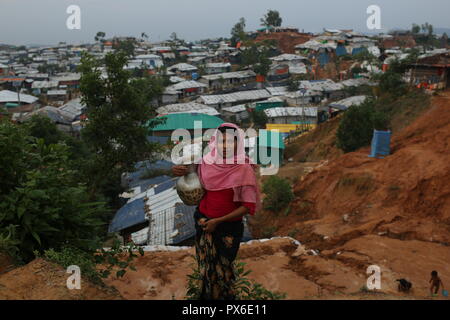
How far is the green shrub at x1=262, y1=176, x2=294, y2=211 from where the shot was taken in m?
11.7

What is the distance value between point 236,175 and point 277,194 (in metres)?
9.11

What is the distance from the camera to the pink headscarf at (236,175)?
2818 millimetres

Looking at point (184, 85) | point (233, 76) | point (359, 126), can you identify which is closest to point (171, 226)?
point (359, 126)

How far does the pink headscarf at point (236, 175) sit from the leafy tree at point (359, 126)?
13.4 meters

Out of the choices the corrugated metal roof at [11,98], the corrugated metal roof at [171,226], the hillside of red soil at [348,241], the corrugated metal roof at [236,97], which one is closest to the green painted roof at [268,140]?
the hillside of red soil at [348,241]

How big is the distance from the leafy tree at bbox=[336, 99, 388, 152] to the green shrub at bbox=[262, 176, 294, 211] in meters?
5.03

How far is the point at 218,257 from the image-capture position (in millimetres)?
3062

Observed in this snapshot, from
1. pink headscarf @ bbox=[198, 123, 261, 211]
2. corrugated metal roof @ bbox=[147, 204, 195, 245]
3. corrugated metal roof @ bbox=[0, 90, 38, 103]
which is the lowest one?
corrugated metal roof @ bbox=[147, 204, 195, 245]

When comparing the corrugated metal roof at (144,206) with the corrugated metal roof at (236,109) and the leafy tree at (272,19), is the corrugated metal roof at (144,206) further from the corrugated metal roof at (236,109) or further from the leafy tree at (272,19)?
the leafy tree at (272,19)

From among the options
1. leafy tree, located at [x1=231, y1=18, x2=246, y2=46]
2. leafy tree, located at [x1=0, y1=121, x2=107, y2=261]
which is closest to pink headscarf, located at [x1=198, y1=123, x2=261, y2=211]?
leafy tree, located at [x1=0, y1=121, x2=107, y2=261]

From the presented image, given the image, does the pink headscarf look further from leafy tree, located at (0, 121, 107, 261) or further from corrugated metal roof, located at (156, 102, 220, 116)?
corrugated metal roof, located at (156, 102, 220, 116)

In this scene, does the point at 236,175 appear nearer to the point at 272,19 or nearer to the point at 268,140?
the point at 268,140

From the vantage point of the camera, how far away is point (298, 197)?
12445mm

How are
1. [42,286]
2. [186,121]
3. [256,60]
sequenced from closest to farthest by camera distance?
[42,286] < [186,121] < [256,60]
